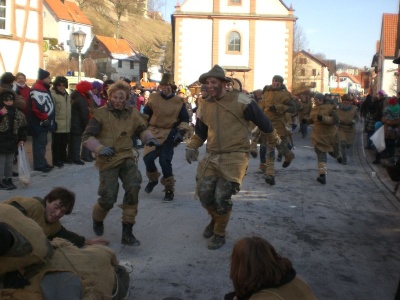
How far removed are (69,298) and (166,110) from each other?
4.81 m

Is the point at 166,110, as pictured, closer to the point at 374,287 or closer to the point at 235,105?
the point at 235,105

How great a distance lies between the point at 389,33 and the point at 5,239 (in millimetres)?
50956

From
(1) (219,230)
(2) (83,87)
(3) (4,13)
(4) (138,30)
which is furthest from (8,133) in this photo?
(4) (138,30)

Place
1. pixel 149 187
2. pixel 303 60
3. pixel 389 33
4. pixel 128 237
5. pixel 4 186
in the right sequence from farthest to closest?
1. pixel 303 60
2. pixel 389 33
3. pixel 4 186
4. pixel 149 187
5. pixel 128 237

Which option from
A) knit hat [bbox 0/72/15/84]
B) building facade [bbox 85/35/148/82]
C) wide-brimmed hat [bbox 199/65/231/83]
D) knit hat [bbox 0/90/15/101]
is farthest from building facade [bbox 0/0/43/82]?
building facade [bbox 85/35/148/82]

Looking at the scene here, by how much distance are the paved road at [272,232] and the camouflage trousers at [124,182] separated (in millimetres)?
491

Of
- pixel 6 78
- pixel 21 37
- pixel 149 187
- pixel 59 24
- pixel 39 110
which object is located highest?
pixel 59 24

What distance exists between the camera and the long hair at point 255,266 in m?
2.80

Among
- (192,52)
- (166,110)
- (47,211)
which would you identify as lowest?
(47,211)

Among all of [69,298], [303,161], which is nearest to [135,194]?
[69,298]

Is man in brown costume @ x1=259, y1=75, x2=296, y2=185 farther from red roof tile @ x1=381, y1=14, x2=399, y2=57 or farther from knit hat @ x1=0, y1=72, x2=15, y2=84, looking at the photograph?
red roof tile @ x1=381, y1=14, x2=399, y2=57

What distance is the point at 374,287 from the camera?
5160 mm

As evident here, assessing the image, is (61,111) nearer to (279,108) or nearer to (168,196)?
(168,196)

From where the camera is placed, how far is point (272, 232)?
22.1ft
